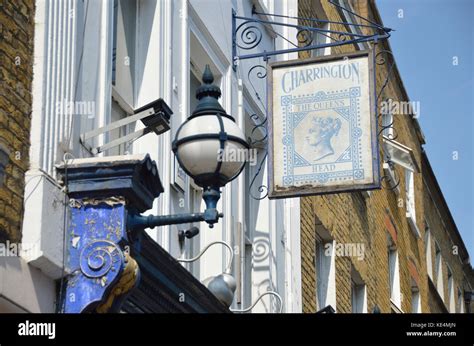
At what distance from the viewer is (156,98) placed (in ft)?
35.8

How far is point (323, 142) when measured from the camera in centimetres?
1134

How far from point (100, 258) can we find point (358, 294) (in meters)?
11.0

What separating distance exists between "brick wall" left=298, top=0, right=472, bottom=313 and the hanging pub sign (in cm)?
442

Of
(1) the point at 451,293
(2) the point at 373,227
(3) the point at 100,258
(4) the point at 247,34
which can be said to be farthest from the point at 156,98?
(1) the point at 451,293

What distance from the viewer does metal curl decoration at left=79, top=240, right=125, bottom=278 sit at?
8367mm

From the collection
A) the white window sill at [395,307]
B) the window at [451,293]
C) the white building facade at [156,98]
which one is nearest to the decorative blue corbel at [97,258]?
the white building facade at [156,98]

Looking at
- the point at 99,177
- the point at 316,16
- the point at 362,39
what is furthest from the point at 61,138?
the point at 316,16

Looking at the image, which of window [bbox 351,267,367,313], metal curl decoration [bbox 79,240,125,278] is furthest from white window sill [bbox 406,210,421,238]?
metal curl decoration [bbox 79,240,125,278]

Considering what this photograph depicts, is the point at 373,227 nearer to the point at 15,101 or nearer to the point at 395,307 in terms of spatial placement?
the point at 395,307

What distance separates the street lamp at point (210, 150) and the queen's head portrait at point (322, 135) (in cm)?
233

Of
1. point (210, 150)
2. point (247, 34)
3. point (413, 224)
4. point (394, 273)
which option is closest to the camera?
point (210, 150)

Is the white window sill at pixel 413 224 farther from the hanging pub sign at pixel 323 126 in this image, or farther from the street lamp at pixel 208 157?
the street lamp at pixel 208 157

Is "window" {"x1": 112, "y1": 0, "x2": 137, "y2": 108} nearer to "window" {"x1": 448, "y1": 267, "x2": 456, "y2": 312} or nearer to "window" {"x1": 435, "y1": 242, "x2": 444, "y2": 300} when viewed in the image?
"window" {"x1": 435, "y1": 242, "x2": 444, "y2": 300}

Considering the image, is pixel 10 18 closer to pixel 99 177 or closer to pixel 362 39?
pixel 99 177
